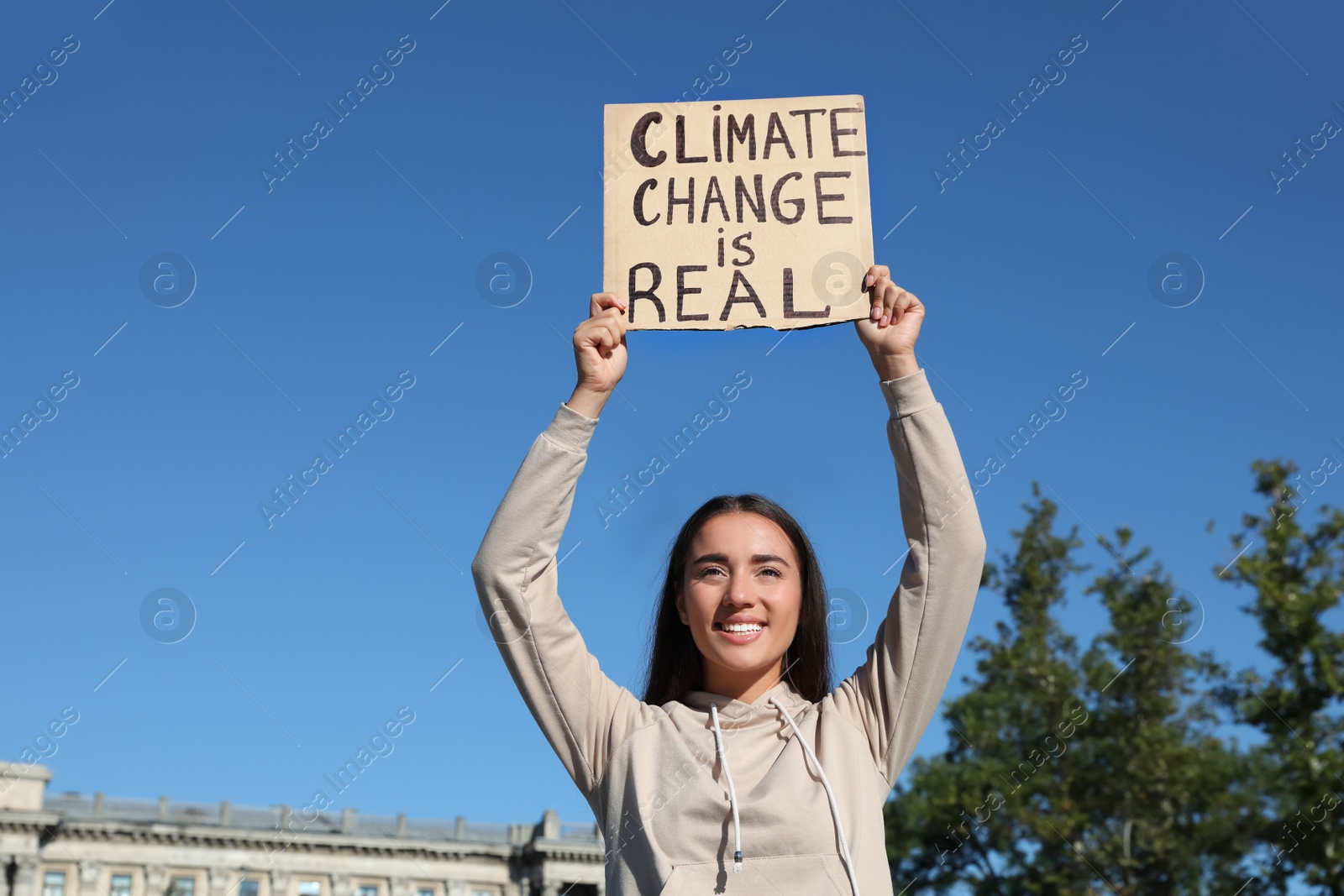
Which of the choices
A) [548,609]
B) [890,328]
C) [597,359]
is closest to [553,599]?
[548,609]

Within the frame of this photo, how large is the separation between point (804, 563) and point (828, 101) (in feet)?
4.02

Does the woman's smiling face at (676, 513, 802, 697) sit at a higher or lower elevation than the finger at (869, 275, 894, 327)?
lower

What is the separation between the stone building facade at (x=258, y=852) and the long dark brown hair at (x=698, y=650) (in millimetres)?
56637

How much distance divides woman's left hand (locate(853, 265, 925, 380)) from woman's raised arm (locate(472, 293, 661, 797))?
0.60 metres

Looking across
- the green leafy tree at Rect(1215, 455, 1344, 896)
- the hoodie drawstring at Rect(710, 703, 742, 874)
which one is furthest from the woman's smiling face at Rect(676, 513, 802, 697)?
the green leafy tree at Rect(1215, 455, 1344, 896)

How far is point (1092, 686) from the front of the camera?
20.9 meters

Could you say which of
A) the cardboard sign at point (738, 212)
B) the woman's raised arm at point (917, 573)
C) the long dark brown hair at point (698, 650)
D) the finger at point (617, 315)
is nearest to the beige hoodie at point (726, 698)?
the woman's raised arm at point (917, 573)

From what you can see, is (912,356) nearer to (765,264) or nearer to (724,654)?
(765,264)

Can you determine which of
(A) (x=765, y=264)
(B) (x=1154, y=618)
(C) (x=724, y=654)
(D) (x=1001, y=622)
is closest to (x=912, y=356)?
(A) (x=765, y=264)

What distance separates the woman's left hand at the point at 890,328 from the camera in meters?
2.99

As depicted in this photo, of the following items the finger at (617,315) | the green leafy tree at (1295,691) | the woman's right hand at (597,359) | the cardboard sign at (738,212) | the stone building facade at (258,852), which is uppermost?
the stone building facade at (258,852)

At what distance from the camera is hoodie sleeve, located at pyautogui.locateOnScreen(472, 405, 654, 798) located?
289 cm

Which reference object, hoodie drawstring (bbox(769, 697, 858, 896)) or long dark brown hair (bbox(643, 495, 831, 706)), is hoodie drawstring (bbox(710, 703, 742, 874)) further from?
long dark brown hair (bbox(643, 495, 831, 706))

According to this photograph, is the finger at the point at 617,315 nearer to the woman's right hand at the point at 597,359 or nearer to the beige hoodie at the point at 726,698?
the woman's right hand at the point at 597,359
